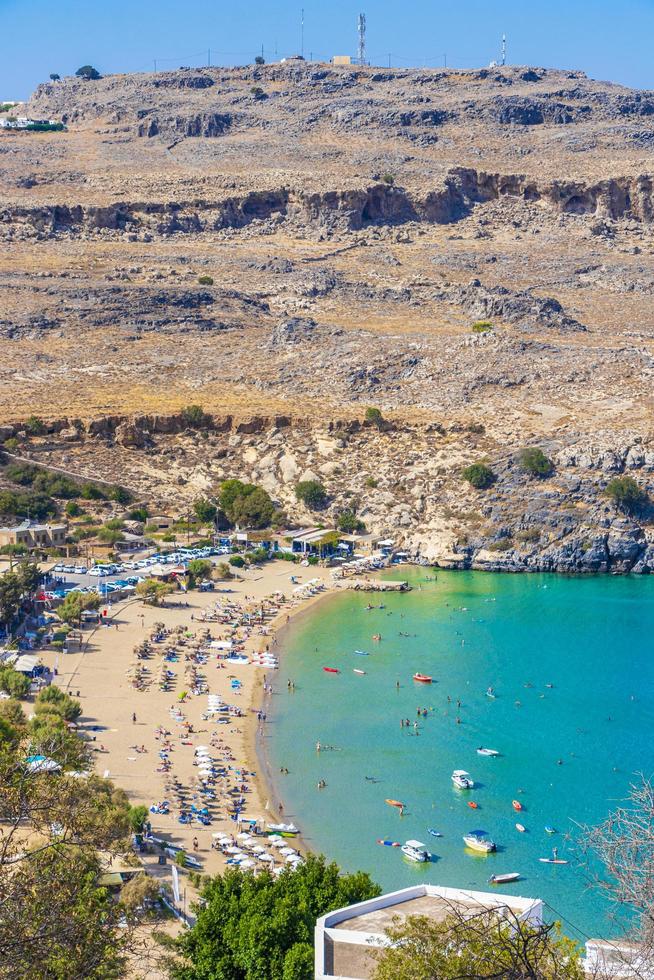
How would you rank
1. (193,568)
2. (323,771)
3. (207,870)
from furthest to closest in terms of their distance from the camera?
1. (193,568)
2. (323,771)
3. (207,870)

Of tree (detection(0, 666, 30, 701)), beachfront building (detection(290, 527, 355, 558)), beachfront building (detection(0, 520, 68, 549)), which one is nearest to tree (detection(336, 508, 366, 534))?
beachfront building (detection(290, 527, 355, 558))

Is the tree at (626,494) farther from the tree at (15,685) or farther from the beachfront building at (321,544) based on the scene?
the tree at (15,685)

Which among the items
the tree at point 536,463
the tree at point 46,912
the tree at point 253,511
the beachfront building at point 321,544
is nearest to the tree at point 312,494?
the tree at point 253,511

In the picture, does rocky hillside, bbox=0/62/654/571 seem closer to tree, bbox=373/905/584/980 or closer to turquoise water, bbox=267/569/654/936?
turquoise water, bbox=267/569/654/936

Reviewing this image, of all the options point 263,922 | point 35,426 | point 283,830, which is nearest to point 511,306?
point 35,426

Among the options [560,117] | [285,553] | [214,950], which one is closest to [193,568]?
[285,553]

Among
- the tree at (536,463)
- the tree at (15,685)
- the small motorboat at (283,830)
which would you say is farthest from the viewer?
the tree at (536,463)

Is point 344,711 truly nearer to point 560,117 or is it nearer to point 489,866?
→ point 489,866
